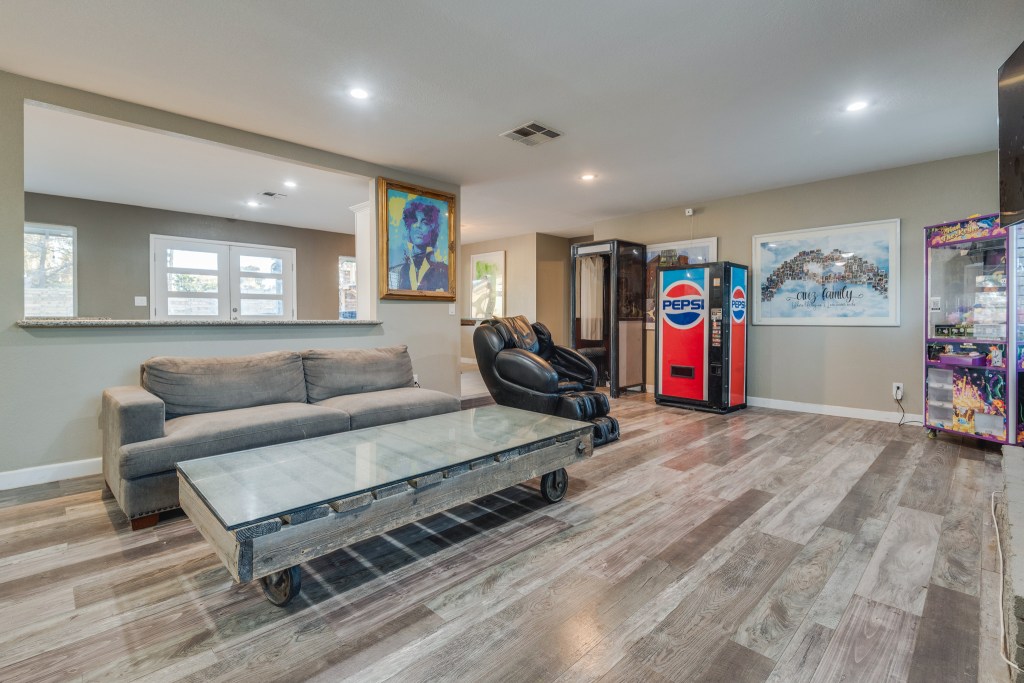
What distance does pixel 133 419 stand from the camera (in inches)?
91.2

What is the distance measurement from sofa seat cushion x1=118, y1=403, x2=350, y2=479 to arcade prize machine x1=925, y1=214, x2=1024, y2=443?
4.64 m

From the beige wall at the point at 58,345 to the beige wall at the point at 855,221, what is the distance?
4997mm

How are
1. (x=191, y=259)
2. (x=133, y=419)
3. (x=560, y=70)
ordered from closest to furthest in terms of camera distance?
(x=133, y=419) < (x=560, y=70) < (x=191, y=259)

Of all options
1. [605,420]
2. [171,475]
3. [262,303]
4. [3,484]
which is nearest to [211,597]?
[171,475]

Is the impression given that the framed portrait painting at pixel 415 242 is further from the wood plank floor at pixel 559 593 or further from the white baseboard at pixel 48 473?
the wood plank floor at pixel 559 593

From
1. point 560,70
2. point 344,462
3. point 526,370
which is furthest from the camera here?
point 526,370

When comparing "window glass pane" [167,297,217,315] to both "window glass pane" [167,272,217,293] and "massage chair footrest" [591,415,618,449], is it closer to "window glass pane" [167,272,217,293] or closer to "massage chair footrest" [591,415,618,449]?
"window glass pane" [167,272,217,293]

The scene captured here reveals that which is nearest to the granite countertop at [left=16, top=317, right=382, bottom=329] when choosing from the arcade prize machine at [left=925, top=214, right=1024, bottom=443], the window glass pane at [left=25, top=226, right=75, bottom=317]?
the window glass pane at [left=25, top=226, right=75, bottom=317]

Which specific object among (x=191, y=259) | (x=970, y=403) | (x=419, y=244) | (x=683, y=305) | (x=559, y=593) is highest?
(x=191, y=259)

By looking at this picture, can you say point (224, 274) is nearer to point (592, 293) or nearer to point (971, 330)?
point (592, 293)

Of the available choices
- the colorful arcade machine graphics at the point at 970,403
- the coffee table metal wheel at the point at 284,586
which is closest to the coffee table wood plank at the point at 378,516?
the coffee table metal wheel at the point at 284,586

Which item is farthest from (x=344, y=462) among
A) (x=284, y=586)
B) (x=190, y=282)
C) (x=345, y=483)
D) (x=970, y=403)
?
(x=190, y=282)

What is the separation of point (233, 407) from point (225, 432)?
0.54 m

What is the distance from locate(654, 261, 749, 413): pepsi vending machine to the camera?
4.99 metres
